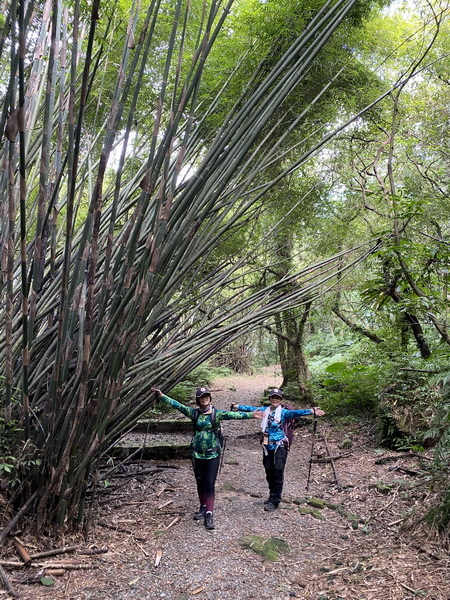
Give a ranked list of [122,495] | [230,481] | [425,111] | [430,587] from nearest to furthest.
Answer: [430,587] → [122,495] → [230,481] → [425,111]

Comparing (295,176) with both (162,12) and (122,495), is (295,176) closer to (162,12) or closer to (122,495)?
(162,12)

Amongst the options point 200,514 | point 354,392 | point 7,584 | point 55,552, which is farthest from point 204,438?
point 354,392

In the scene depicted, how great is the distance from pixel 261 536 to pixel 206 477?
47cm

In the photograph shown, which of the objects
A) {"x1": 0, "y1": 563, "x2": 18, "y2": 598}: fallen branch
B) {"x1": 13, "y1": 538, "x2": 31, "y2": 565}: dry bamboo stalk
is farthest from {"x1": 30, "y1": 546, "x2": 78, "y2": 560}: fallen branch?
{"x1": 0, "y1": 563, "x2": 18, "y2": 598}: fallen branch

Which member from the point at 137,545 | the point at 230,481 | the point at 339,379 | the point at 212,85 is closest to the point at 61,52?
the point at 212,85

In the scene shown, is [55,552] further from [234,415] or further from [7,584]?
[234,415]

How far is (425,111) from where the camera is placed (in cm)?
475

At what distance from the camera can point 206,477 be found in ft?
9.01

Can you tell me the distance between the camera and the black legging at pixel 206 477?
2.70m

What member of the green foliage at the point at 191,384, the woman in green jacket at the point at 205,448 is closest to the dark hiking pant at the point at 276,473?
the woman in green jacket at the point at 205,448

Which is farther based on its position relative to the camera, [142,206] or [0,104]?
[0,104]

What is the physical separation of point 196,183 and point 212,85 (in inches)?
74.2

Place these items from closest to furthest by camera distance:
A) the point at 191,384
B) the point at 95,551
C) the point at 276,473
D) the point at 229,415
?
the point at 95,551
the point at 229,415
the point at 276,473
the point at 191,384

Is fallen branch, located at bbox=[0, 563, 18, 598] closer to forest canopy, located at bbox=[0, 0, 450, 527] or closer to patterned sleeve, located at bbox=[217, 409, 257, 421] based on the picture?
forest canopy, located at bbox=[0, 0, 450, 527]
